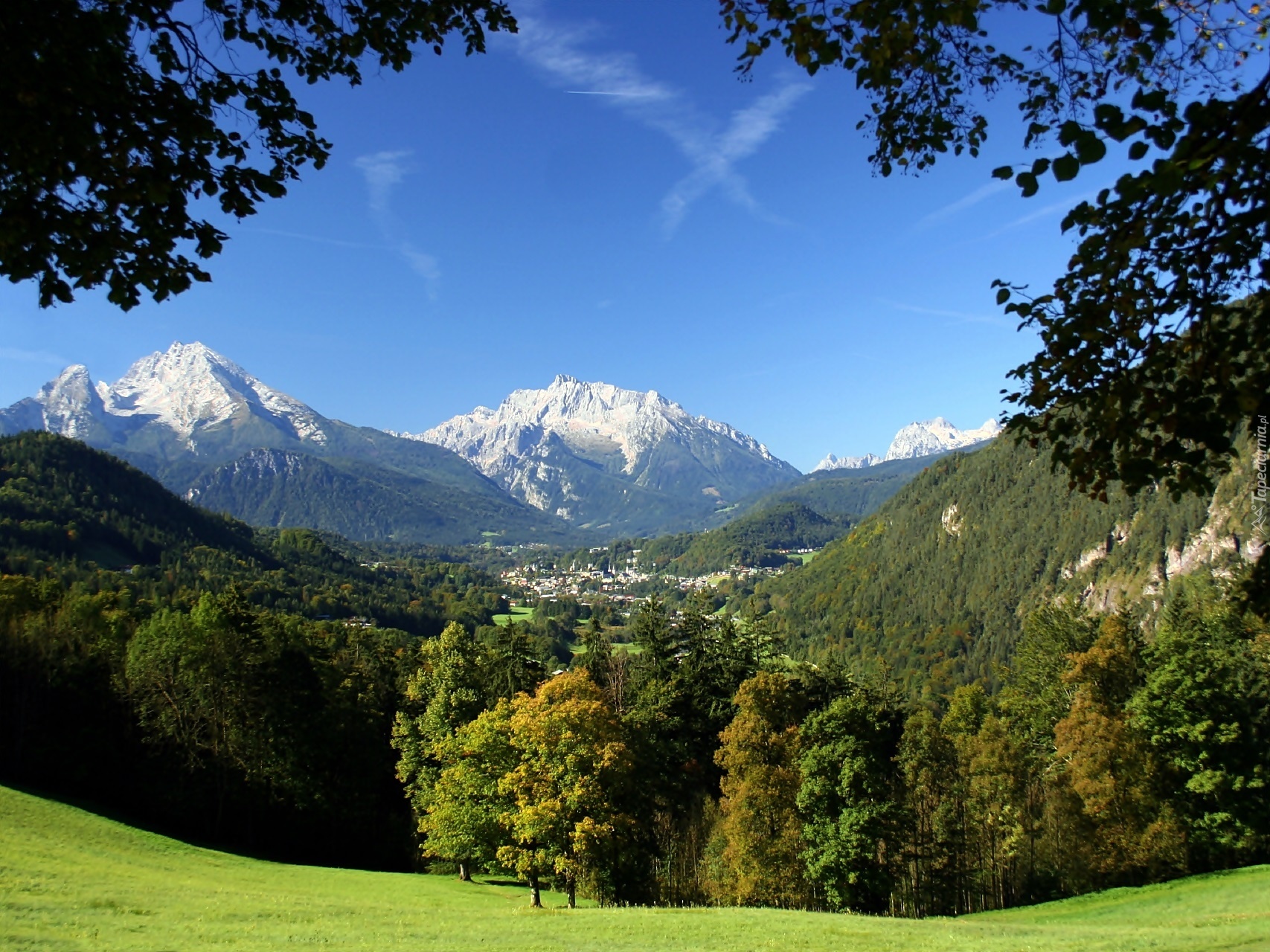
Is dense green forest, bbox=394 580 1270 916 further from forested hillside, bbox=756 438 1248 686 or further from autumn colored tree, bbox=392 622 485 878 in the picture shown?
forested hillside, bbox=756 438 1248 686

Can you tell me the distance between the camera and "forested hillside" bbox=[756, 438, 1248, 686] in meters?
144

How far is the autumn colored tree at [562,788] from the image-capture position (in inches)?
1132

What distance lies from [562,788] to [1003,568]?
558 feet

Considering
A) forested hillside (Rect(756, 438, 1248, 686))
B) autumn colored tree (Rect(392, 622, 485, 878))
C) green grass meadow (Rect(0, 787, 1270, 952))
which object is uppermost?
forested hillside (Rect(756, 438, 1248, 686))

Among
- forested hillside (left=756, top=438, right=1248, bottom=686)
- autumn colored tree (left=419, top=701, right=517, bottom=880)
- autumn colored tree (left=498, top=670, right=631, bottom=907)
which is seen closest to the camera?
autumn colored tree (left=498, top=670, right=631, bottom=907)

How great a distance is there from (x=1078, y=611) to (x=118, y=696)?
221 ft

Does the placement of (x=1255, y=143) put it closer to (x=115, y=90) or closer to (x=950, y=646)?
(x=115, y=90)

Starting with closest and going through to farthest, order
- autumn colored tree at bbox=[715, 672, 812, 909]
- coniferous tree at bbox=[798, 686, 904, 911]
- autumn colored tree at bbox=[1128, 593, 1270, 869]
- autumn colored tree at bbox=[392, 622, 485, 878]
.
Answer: coniferous tree at bbox=[798, 686, 904, 911], autumn colored tree at bbox=[715, 672, 812, 909], autumn colored tree at bbox=[1128, 593, 1270, 869], autumn colored tree at bbox=[392, 622, 485, 878]

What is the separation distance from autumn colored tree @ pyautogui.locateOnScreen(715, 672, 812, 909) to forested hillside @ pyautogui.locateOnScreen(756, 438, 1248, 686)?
380ft

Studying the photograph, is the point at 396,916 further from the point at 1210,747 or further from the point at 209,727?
the point at 1210,747

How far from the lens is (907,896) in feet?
125

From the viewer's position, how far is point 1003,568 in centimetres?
17425

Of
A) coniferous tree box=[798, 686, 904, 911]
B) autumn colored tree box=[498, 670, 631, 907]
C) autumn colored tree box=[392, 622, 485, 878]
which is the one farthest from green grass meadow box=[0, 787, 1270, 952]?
autumn colored tree box=[392, 622, 485, 878]

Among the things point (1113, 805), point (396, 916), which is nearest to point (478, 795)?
point (396, 916)
